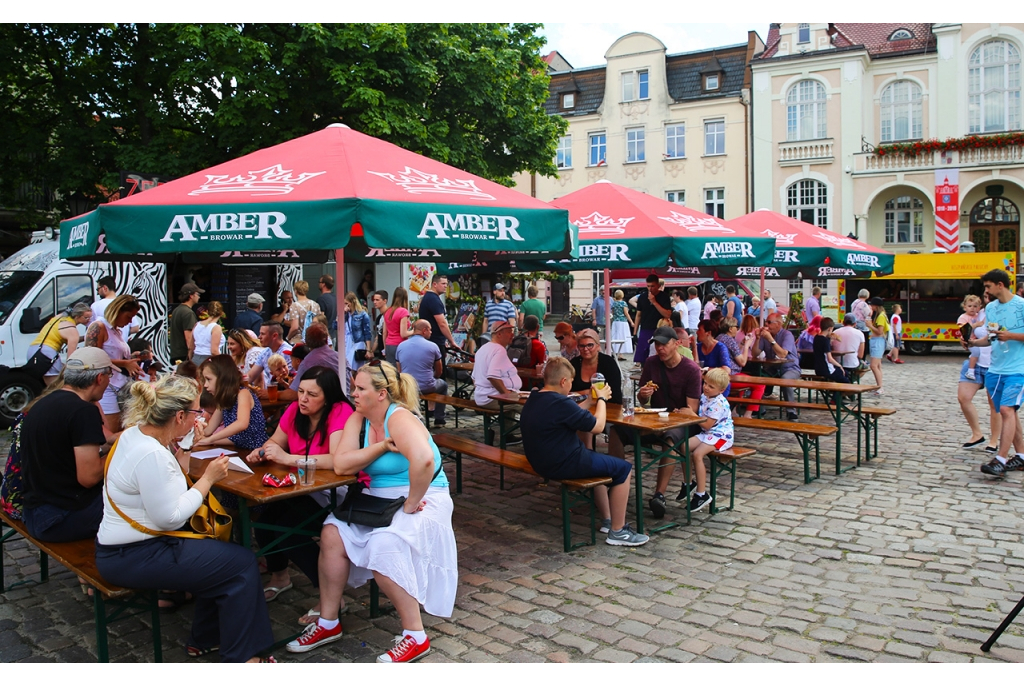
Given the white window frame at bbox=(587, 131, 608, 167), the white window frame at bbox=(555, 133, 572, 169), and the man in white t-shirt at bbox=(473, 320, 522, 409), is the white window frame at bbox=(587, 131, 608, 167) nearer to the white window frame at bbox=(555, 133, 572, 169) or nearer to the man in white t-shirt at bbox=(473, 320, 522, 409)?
the white window frame at bbox=(555, 133, 572, 169)

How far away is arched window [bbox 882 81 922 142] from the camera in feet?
106

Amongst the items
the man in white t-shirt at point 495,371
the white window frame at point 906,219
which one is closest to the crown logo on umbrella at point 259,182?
the man in white t-shirt at point 495,371

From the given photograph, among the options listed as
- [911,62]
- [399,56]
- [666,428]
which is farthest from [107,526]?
[911,62]

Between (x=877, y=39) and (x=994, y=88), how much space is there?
5.63 metres

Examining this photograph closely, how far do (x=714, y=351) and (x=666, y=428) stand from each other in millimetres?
3446

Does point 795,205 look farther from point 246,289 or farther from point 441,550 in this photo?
point 441,550

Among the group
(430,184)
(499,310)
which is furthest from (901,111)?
(430,184)

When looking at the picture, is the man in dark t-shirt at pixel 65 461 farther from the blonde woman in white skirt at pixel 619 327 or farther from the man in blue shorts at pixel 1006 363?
the blonde woman in white skirt at pixel 619 327

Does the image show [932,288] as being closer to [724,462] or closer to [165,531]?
[724,462]

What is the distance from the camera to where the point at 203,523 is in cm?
394

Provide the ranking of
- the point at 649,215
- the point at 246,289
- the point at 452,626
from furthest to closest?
the point at 246,289, the point at 649,215, the point at 452,626

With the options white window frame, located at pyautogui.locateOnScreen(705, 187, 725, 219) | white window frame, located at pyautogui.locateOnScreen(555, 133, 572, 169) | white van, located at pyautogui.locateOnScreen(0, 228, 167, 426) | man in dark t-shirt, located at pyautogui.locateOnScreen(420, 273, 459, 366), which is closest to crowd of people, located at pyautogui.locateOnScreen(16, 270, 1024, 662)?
man in dark t-shirt, located at pyautogui.locateOnScreen(420, 273, 459, 366)

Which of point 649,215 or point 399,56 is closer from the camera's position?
point 649,215

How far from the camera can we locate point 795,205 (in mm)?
34062
